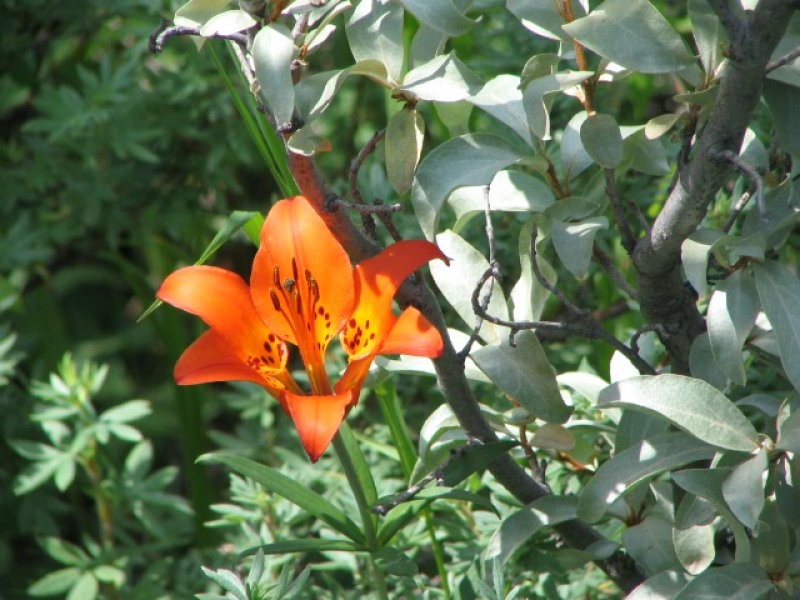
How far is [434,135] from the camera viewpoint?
74.3 inches

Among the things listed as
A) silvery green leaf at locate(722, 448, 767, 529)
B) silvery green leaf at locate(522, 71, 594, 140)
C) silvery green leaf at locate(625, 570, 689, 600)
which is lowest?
silvery green leaf at locate(625, 570, 689, 600)

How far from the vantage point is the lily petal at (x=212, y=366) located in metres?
0.72

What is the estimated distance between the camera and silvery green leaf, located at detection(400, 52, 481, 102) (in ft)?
A: 2.40

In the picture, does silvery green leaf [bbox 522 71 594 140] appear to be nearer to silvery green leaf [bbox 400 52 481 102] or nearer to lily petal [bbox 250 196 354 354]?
silvery green leaf [bbox 400 52 481 102]

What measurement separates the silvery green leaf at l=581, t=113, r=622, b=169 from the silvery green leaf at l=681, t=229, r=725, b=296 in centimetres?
8

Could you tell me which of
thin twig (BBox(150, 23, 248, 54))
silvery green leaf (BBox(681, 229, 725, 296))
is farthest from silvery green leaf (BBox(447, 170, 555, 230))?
thin twig (BBox(150, 23, 248, 54))

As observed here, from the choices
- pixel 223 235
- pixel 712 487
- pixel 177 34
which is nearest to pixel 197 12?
pixel 177 34

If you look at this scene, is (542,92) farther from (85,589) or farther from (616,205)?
(85,589)

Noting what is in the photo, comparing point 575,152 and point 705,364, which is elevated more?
point 575,152

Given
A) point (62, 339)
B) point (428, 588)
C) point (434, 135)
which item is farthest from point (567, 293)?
point (62, 339)

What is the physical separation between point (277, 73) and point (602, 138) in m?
0.25

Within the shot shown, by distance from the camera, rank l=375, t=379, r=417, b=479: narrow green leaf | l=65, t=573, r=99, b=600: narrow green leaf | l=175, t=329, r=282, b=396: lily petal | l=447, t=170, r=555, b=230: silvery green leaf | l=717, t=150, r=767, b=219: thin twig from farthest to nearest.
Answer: l=65, t=573, r=99, b=600: narrow green leaf → l=375, t=379, r=417, b=479: narrow green leaf → l=447, t=170, r=555, b=230: silvery green leaf → l=175, t=329, r=282, b=396: lily petal → l=717, t=150, r=767, b=219: thin twig

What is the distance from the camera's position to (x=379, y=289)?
28.4 inches

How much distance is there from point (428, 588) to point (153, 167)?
94cm
